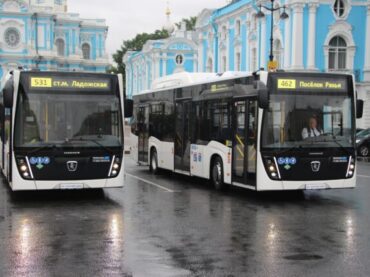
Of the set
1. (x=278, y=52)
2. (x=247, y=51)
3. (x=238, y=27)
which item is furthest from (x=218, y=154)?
(x=238, y=27)

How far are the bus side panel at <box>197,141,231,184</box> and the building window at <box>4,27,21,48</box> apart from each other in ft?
266

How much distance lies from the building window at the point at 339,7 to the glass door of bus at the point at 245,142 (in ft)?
110

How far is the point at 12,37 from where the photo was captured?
92312mm

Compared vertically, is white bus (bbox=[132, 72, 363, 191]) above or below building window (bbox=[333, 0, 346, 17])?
below

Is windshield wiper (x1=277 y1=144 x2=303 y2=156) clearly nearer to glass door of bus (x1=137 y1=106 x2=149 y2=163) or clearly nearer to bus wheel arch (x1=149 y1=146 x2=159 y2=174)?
bus wheel arch (x1=149 y1=146 x2=159 y2=174)

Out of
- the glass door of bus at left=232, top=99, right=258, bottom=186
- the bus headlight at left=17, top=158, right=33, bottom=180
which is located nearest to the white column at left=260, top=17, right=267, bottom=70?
the glass door of bus at left=232, top=99, right=258, bottom=186

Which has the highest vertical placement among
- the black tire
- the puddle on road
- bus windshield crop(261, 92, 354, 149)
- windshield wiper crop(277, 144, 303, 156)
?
bus windshield crop(261, 92, 354, 149)

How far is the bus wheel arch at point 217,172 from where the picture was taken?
15617mm

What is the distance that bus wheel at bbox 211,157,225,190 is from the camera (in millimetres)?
15625

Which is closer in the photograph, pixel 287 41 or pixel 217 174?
pixel 217 174

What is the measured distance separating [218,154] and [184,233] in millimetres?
5863

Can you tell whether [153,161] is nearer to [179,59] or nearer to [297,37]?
[297,37]

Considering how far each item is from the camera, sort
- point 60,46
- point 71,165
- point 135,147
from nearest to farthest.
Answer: point 71,165 < point 135,147 < point 60,46

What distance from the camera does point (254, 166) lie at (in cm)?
1366
